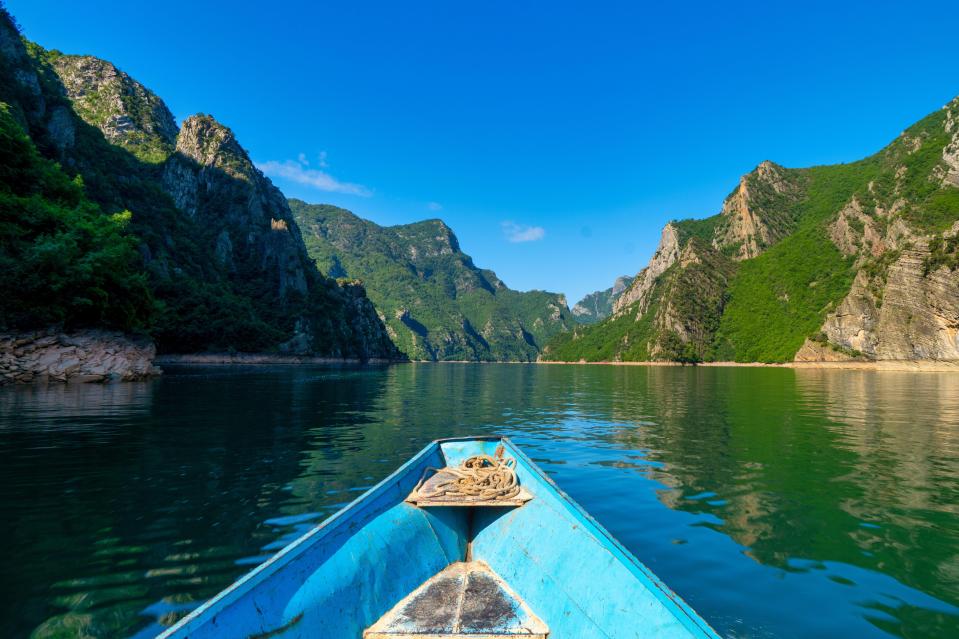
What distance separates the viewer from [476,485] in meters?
7.88

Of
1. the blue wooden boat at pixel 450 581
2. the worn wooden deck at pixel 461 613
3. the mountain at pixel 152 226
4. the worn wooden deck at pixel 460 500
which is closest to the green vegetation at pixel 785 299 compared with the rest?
the mountain at pixel 152 226

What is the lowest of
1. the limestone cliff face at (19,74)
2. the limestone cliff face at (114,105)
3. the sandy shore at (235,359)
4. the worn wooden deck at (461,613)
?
the sandy shore at (235,359)

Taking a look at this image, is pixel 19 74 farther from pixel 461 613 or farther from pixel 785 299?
pixel 785 299

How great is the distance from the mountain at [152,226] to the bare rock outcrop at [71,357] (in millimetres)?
1246

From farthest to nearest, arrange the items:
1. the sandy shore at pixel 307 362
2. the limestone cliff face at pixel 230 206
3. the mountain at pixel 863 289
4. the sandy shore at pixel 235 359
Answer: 1. the limestone cliff face at pixel 230 206
2. the mountain at pixel 863 289
3. the sandy shore at pixel 307 362
4. the sandy shore at pixel 235 359

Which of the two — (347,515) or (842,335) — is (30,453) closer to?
(347,515)

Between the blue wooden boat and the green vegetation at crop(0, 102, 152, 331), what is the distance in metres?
40.1

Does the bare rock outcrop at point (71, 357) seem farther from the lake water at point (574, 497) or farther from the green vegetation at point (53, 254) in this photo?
the lake water at point (574, 497)

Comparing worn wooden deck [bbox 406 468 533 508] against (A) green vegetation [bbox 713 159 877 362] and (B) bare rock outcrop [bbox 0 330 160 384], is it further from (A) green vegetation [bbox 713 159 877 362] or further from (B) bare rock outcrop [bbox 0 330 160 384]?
(A) green vegetation [bbox 713 159 877 362]

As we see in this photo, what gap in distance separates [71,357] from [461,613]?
147ft

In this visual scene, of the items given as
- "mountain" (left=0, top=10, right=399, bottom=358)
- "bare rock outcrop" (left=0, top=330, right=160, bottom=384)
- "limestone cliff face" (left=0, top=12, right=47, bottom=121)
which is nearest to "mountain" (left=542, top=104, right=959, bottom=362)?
"bare rock outcrop" (left=0, top=330, right=160, bottom=384)

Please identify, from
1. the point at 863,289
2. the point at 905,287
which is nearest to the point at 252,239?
the point at 905,287

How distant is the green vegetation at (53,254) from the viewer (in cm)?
3238

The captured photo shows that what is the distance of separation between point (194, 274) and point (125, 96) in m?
98.0
